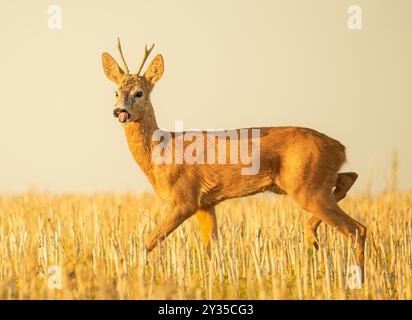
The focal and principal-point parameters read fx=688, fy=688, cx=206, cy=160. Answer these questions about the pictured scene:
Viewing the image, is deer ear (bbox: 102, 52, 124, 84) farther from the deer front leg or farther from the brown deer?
the deer front leg

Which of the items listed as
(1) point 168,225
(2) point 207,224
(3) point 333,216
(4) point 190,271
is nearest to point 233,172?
(2) point 207,224

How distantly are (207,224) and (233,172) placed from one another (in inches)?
30.9

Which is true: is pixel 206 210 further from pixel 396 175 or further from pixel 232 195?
pixel 396 175

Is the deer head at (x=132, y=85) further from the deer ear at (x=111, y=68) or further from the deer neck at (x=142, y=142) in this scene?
the deer neck at (x=142, y=142)

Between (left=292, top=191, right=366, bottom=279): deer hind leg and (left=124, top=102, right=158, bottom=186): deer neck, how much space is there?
1.98 meters

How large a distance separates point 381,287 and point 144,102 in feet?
13.1

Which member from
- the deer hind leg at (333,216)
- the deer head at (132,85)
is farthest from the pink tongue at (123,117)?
the deer hind leg at (333,216)

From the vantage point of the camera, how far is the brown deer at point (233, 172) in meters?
8.67

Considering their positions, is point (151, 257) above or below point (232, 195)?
below

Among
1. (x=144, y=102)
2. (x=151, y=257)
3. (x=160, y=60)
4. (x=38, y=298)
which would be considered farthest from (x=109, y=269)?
(x=160, y=60)

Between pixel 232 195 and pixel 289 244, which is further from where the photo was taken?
pixel 232 195

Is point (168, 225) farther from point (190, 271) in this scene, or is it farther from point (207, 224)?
point (207, 224)

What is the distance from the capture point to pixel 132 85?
900 cm

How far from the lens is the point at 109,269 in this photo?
26.2 feet
